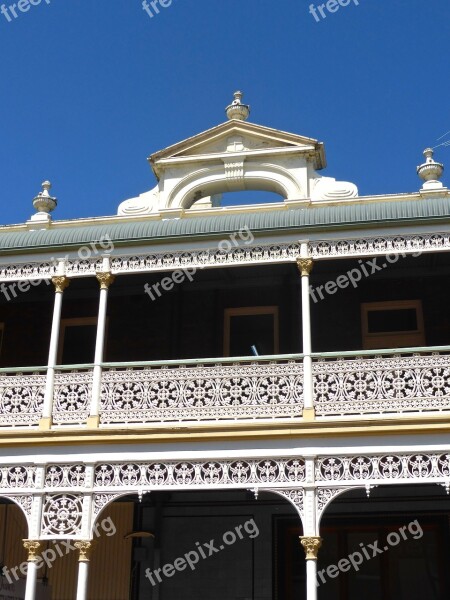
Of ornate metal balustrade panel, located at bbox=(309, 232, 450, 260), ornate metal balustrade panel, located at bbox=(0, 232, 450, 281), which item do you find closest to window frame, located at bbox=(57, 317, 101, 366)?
ornate metal balustrade panel, located at bbox=(0, 232, 450, 281)

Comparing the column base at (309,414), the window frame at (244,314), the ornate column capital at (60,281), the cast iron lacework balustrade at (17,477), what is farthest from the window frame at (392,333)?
the cast iron lacework balustrade at (17,477)

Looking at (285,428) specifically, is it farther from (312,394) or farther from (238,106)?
(238,106)

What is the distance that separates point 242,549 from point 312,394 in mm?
3769

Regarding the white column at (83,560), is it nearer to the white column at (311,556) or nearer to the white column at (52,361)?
the white column at (52,361)

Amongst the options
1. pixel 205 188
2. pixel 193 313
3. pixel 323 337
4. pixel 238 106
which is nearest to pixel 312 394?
pixel 323 337

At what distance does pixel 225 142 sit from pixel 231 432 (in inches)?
298

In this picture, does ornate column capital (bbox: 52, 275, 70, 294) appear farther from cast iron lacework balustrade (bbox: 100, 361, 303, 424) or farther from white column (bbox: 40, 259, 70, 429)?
cast iron lacework balustrade (bbox: 100, 361, 303, 424)

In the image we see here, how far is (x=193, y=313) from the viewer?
15758 mm

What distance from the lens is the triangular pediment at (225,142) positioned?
17344 millimetres

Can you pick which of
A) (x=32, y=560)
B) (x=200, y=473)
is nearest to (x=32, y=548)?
(x=32, y=560)

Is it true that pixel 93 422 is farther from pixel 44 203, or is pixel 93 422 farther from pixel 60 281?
pixel 44 203

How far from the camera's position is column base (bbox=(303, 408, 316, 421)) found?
39.3 feet

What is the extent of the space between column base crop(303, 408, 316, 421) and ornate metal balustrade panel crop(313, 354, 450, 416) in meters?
0.08

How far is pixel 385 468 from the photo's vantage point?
38.3ft
